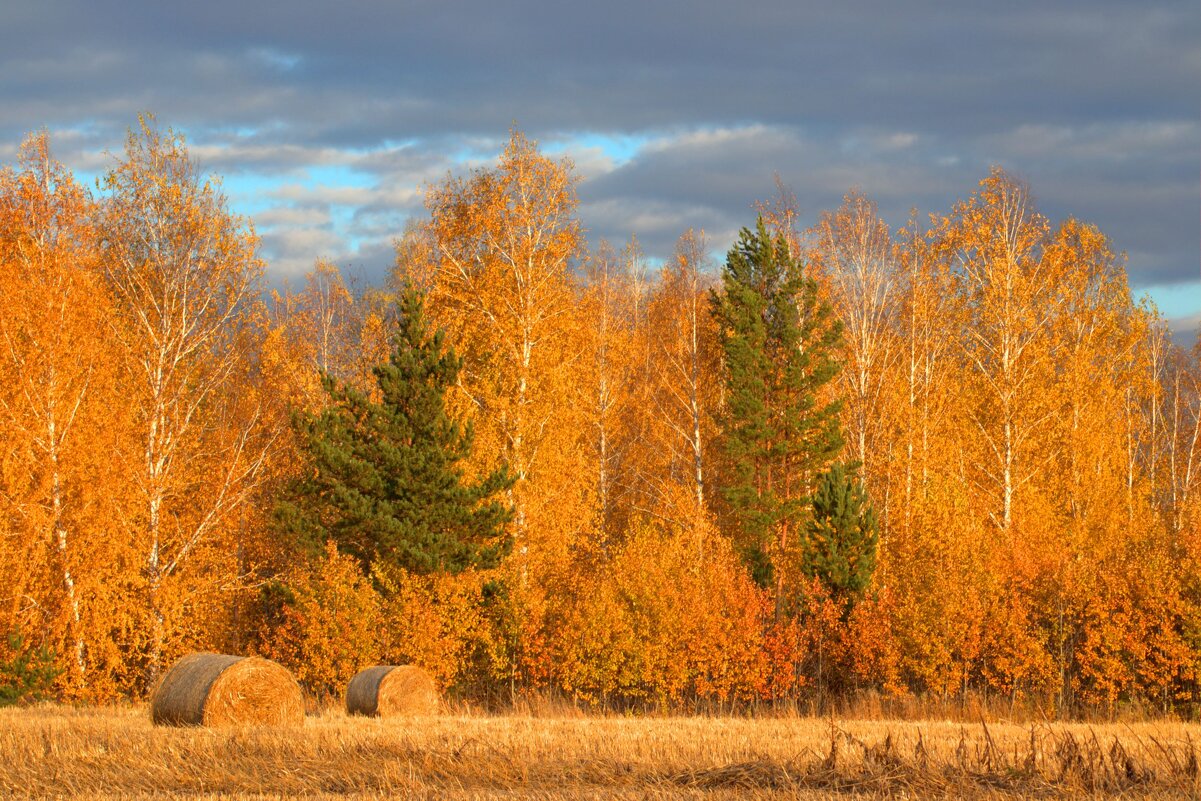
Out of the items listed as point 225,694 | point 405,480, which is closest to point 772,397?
point 405,480

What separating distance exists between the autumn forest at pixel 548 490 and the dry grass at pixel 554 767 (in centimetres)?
1332

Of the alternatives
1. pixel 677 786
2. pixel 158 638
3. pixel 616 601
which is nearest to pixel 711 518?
pixel 616 601

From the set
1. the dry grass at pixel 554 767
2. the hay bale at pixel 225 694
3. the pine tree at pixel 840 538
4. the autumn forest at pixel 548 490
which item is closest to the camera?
the dry grass at pixel 554 767

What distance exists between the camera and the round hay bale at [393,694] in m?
26.7

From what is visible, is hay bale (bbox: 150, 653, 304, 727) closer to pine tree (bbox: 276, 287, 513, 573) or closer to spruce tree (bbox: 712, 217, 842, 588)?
pine tree (bbox: 276, 287, 513, 573)

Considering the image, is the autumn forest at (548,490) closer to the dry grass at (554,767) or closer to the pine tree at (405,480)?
the pine tree at (405,480)

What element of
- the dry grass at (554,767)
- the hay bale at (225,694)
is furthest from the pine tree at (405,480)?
the dry grass at (554,767)

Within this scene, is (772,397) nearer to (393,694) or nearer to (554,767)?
(393,694)

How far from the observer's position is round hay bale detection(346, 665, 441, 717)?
2667 centimetres

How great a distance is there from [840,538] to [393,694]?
16238 millimetres

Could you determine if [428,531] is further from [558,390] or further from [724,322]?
[724,322]

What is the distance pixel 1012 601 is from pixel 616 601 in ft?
38.9

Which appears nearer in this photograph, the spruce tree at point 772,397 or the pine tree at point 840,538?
the pine tree at point 840,538

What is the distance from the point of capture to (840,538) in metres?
38.1
